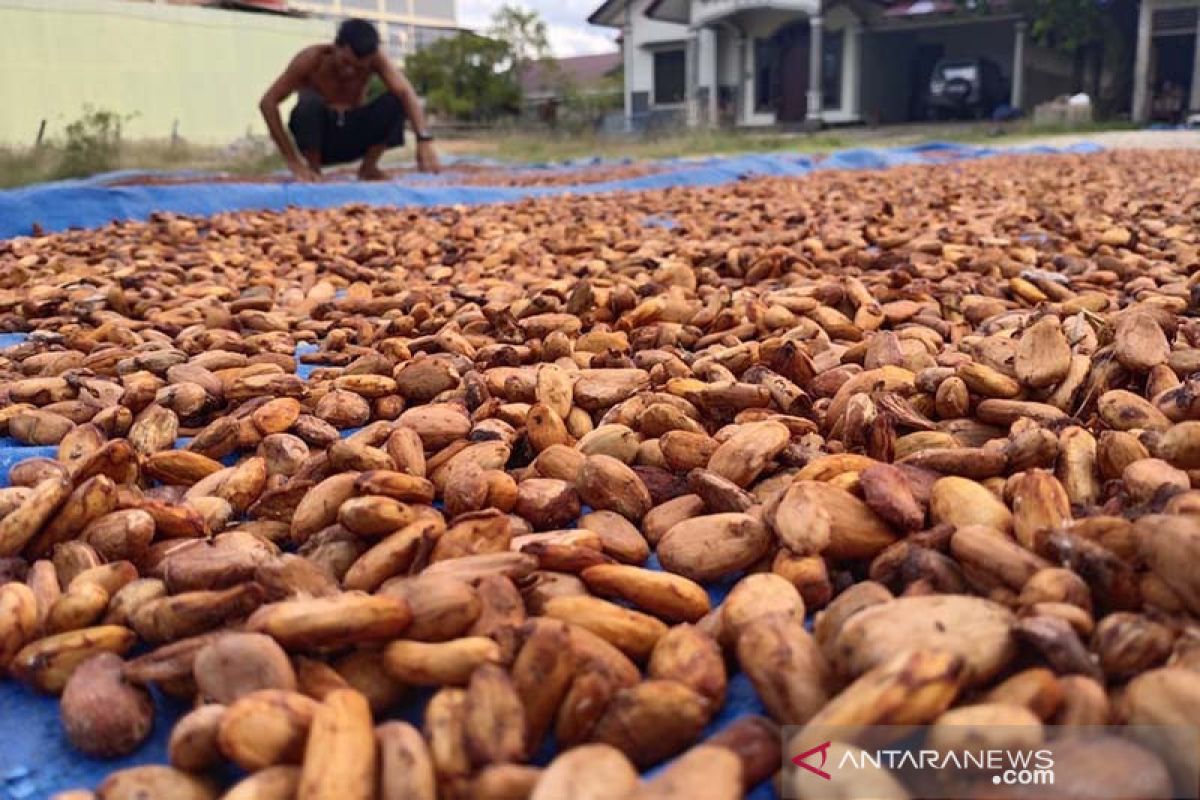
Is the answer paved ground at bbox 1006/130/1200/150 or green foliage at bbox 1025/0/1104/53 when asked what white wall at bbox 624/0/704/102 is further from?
paved ground at bbox 1006/130/1200/150

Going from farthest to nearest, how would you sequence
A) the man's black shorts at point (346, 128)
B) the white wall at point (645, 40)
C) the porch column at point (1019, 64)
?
the white wall at point (645, 40), the porch column at point (1019, 64), the man's black shorts at point (346, 128)

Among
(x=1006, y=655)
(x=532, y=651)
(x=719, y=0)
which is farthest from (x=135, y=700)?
(x=719, y=0)

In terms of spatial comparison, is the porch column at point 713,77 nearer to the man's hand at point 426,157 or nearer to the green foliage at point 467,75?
the green foliage at point 467,75

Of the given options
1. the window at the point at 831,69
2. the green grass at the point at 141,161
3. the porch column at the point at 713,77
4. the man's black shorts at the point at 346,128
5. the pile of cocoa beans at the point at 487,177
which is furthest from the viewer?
the porch column at the point at 713,77

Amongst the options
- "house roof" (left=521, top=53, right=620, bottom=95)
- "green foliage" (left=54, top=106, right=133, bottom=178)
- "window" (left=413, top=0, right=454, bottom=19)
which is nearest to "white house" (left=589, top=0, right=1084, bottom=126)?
"house roof" (left=521, top=53, right=620, bottom=95)

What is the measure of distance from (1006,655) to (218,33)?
10.1 meters

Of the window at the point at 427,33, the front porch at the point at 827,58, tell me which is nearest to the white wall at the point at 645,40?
the front porch at the point at 827,58

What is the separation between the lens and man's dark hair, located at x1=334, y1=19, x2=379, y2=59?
18.2ft

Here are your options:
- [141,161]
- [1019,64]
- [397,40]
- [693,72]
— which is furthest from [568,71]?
[141,161]

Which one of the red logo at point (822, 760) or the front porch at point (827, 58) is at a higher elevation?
the front porch at point (827, 58)

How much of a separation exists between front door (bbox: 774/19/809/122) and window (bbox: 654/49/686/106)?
1706 millimetres

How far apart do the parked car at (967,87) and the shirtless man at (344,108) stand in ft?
32.7

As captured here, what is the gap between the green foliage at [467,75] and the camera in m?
15.3

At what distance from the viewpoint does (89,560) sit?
0.93 metres
